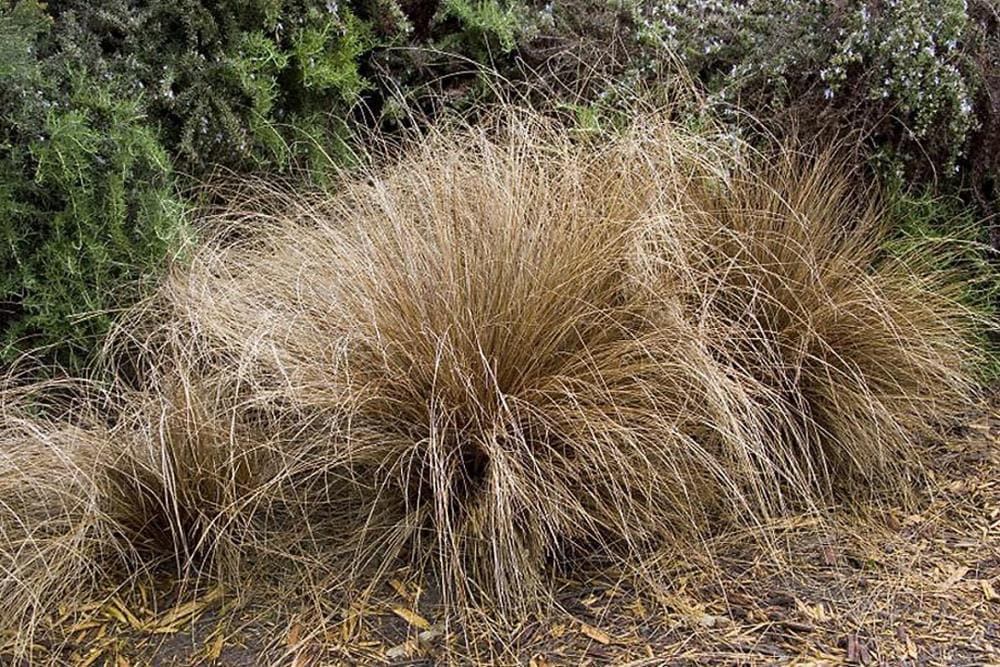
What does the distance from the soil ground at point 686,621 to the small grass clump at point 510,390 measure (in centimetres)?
9

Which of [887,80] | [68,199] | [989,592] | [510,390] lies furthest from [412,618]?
[887,80]

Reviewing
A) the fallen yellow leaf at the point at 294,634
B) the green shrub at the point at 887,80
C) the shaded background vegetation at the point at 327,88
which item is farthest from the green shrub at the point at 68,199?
the green shrub at the point at 887,80

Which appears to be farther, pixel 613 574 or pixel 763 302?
pixel 763 302

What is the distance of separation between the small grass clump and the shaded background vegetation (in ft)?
0.98

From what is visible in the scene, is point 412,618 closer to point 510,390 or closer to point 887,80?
point 510,390

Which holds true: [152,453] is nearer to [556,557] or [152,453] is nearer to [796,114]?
[556,557]

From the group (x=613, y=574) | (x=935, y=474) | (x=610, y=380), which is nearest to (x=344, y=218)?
(x=610, y=380)

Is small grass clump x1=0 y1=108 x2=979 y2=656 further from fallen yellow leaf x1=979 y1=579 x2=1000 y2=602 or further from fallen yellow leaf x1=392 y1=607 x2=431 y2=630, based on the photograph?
fallen yellow leaf x1=979 y1=579 x2=1000 y2=602

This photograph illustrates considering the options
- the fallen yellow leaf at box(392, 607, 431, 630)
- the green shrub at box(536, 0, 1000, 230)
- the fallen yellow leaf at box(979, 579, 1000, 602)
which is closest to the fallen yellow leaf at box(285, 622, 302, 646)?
the fallen yellow leaf at box(392, 607, 431, 630)

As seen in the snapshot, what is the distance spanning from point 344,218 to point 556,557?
1.46 m

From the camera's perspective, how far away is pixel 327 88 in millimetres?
3951

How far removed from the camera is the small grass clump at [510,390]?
2.36 meters

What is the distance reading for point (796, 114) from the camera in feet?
11.5

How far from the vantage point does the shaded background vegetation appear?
2.92 meters
